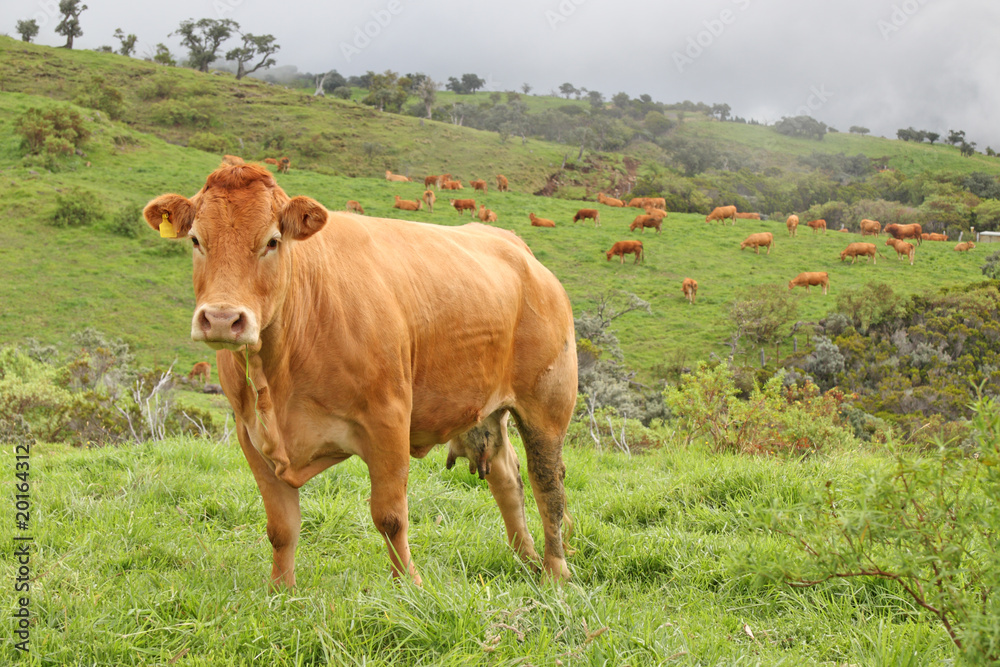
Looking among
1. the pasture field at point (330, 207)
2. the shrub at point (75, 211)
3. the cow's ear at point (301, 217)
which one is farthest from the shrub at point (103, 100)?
the cow's ear at point (301, 217)

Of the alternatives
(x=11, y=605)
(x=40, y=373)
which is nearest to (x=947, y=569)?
(x=11, y=605)

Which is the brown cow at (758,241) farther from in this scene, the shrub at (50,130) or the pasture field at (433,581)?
the shrub at (50,130)

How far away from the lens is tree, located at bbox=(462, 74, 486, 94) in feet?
416

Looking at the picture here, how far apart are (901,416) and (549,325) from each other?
1712cm

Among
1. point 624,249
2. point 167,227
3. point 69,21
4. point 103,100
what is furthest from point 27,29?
point 167,227

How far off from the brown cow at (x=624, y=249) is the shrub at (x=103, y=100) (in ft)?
136

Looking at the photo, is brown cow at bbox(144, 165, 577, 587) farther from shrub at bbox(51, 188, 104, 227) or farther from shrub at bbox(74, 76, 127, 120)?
shrub at bbox(74, 76, 127, 120)

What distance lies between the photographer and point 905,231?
44438mm

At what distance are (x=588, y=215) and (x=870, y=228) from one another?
65.1ft

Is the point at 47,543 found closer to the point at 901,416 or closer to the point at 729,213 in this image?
the point at 901,416

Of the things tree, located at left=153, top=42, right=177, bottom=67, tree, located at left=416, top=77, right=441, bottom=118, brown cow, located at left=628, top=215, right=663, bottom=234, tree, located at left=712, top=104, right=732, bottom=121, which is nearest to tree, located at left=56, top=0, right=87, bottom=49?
tree, located at left=153, top=42, right=177, bottom=67

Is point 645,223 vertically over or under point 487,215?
over

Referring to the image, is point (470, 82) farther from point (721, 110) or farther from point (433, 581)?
point (433, 581)

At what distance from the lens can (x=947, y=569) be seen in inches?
89.5
